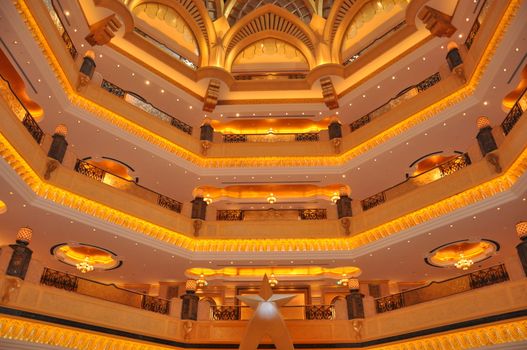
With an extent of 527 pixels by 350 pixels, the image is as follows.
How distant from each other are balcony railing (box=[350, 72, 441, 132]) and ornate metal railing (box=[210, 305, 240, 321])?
8.88 m

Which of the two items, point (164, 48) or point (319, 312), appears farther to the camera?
point (164, 48)

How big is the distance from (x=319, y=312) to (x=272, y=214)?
487 centimetres

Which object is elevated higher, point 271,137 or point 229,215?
point 271,137

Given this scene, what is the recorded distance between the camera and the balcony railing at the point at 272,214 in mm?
15820

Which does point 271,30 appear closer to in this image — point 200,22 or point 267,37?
point 267,37

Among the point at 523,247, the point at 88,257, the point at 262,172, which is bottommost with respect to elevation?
the point at 523,247

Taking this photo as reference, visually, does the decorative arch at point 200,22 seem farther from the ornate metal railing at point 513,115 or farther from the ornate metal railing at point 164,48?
the ornate metal railing at point 513,115

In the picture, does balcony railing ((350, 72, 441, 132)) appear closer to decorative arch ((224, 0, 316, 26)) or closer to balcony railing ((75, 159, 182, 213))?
decorative arch ((224, 0, 316, 26))

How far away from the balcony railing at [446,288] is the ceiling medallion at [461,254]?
96 centimetres

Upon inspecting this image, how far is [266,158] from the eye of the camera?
54.4ft

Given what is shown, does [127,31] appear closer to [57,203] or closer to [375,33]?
[57,203]

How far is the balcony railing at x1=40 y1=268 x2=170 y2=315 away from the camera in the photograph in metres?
11.9

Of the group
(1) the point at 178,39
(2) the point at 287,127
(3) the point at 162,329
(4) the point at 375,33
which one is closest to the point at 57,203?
(3) the point at 162,329

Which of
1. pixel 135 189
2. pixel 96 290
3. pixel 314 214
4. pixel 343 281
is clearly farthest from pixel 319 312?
pixel 135 189
